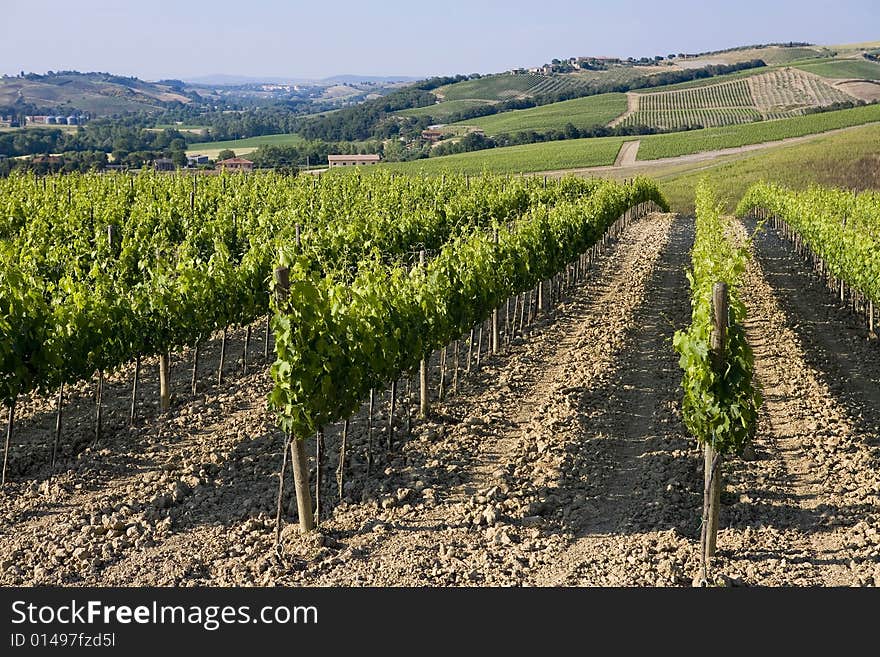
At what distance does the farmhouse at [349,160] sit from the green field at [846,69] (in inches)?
2875

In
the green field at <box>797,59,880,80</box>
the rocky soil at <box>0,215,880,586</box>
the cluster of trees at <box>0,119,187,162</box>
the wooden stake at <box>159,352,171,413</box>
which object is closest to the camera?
the rocky soil at <box>0,215,880,586</box>

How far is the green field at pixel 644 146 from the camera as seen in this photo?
8100cm

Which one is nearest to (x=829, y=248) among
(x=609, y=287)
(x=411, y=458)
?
(x=609, y=287)

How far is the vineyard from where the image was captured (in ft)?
27.5

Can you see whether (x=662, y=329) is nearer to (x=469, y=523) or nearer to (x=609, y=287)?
(x=609, y=287)

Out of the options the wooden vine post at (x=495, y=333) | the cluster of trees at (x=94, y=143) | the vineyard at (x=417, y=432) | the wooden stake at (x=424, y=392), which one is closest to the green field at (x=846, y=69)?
the cluster of trees at (x=94, y=143)

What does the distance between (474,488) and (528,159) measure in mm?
75744

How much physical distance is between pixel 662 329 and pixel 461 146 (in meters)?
85.5

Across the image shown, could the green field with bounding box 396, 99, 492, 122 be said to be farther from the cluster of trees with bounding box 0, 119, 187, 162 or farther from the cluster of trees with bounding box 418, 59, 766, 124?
the cluster of trees with bounding box 0, 119, 187, 162

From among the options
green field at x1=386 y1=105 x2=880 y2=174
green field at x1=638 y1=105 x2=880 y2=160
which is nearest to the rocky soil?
green field at x1=386 y1=105 x2=880 y2=174

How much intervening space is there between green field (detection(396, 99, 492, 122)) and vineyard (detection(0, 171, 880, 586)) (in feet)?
417

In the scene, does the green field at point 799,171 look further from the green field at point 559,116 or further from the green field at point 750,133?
the green field at point 559,116

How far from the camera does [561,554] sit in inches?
337

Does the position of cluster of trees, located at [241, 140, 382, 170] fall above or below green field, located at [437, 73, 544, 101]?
below
